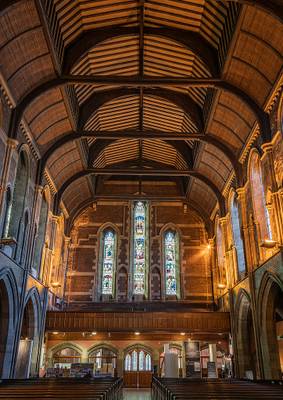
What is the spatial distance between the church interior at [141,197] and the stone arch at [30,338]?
0.25 ft

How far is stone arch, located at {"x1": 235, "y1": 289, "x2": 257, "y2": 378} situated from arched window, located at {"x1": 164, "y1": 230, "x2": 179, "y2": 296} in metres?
5.43

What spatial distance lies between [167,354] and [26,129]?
10.2m

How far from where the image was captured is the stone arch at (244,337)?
15009 mm

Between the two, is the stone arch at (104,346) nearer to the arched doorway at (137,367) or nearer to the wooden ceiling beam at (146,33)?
the arched doorway at (137,367)

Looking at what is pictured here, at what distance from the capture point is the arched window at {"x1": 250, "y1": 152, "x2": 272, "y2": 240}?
530 inches

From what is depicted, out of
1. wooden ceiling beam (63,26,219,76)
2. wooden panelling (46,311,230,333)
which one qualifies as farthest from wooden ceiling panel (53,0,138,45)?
wooden panelling (46,311,230,333)

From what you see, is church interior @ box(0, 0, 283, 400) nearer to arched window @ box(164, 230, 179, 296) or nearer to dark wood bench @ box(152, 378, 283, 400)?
arched window @ box(164, 230, 179, 296)

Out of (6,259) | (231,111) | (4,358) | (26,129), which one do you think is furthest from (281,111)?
(4,358)

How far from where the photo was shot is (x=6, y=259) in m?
11.8

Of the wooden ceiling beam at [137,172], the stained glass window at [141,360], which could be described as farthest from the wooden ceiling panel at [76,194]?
the stained glass window at [141,360]

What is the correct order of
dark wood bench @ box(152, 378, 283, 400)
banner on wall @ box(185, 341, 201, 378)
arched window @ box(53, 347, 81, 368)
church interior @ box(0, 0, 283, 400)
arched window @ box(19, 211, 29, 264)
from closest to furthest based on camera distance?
dark wood bench @ box(152, 378, 283, 400), church interior @ box(0, 0, 283, 400), arched window @ box(19, 211, 29, 264), banner on wall @ box(185, 341, 201, 378), arched window @ box(53, 347, 81, 368)

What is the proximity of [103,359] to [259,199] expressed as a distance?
1090cm

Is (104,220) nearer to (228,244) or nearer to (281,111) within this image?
(228,244)

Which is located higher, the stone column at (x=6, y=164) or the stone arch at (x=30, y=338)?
the stone column at (x=6, y=164)
